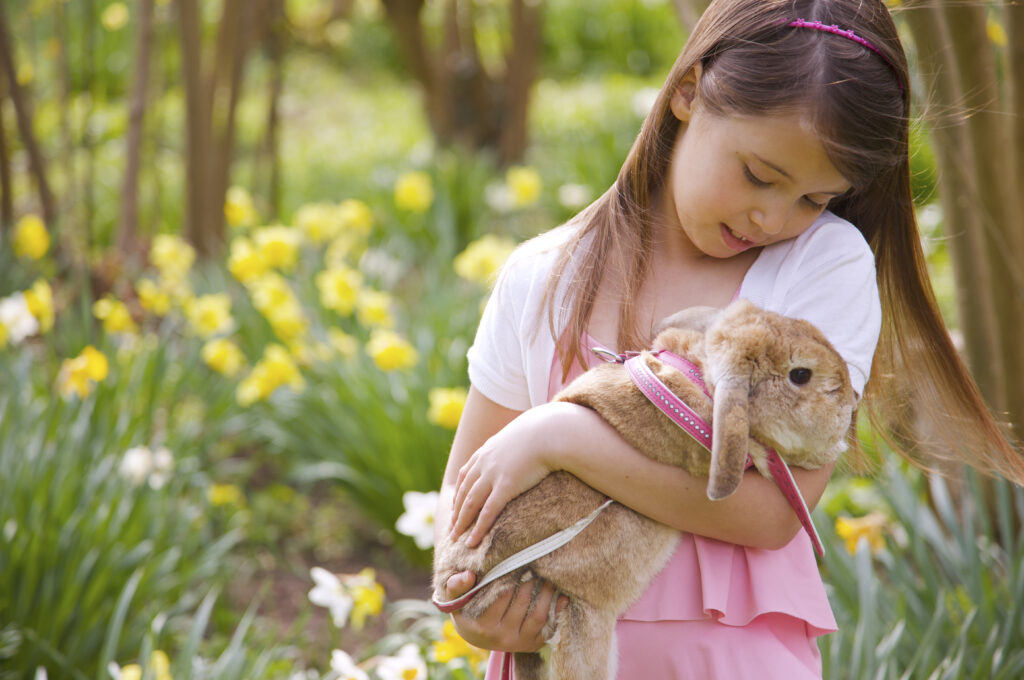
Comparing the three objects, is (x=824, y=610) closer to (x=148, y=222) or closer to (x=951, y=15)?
(x=951, y=15)

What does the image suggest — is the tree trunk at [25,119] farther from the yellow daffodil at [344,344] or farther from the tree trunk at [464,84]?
the tree trunk at [464,84]

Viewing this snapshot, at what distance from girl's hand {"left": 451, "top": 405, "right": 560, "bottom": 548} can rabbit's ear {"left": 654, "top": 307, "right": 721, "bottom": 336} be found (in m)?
0.23

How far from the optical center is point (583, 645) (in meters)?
1.32

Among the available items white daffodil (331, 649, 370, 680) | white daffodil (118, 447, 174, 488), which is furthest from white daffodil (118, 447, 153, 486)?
white daffodil (331, 649, 370, 680)

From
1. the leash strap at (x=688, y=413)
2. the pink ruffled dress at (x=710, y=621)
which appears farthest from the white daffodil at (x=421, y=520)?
the leash strap at (x=688, y=413)

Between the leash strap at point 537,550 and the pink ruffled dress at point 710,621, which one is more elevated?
the leash strap at point 537,550

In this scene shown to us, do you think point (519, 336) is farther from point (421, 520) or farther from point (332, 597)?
point (332, 597)

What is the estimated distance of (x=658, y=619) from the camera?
1.40m

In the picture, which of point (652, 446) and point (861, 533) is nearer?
point (652, 446)

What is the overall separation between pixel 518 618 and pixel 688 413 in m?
0.38

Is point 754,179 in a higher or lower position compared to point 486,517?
higher

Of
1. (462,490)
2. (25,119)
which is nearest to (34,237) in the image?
(25,119)

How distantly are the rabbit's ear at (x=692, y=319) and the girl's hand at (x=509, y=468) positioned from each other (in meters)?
0.23

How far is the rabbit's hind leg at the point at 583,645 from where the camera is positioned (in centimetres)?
131
